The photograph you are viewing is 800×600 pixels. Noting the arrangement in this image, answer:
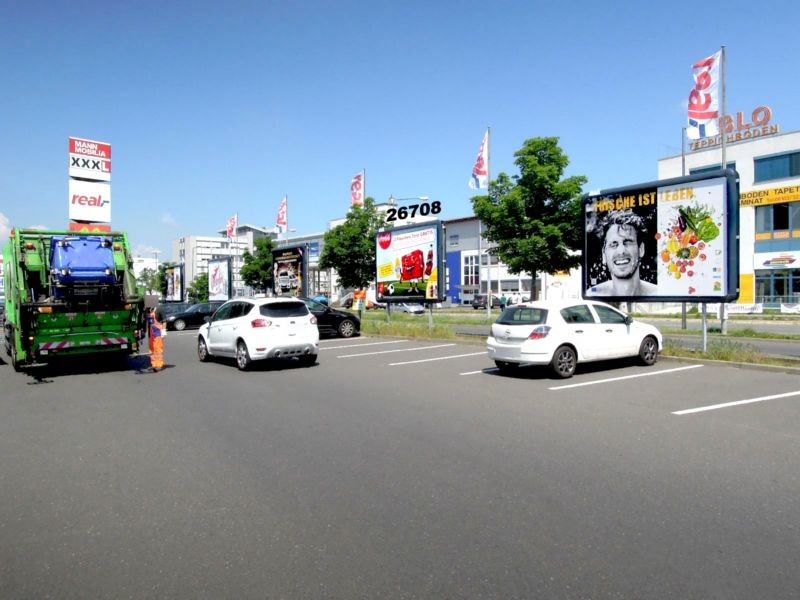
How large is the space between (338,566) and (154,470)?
121 inches

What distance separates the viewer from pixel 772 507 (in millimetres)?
4973

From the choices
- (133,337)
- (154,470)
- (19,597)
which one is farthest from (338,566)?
(133,337)

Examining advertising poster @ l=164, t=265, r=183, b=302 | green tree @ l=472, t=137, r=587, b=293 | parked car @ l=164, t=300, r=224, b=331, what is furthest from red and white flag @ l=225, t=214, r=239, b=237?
green tree @ l=472, t=137, r=587, b=293

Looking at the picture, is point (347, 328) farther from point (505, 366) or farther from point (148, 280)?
point (148, 280)

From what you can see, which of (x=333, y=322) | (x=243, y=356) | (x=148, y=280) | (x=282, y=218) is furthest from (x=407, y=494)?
(x=148, y=280)

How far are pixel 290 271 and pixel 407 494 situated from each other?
2966cm

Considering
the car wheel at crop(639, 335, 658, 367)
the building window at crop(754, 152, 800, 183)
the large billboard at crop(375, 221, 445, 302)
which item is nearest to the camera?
the car wheel at crop(639, 335, 658, 367)

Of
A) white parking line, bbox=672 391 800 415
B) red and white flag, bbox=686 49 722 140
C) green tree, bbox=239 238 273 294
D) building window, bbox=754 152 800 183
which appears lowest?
→ white parking line, bbox=672 391 800 415

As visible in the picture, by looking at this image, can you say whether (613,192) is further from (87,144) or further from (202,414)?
(87,144)

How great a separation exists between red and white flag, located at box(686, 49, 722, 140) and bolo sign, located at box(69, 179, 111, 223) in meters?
28.1

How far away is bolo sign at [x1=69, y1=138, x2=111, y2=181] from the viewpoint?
32000 mm

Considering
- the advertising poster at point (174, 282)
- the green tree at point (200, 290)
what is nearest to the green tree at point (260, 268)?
the advertising poster at point (174, 282)

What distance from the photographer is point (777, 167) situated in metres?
47.0

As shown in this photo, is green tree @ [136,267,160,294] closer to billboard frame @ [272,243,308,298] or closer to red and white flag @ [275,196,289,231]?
red and white flag @ [275,196,289,231]
